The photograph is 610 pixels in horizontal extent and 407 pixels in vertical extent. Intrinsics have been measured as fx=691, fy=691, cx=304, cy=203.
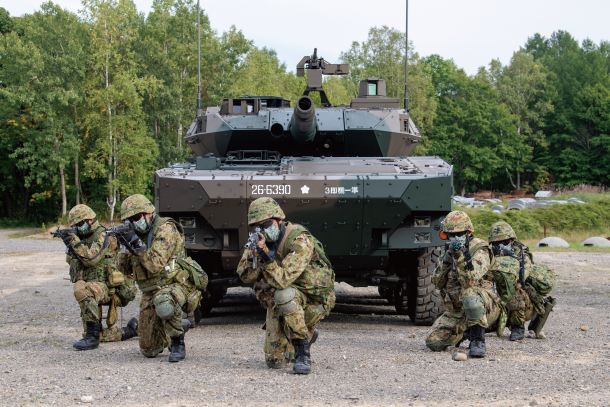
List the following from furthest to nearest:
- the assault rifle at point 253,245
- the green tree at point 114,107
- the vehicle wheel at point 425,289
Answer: the green tree at point 114,107, the vehicle wheel at point 425,289, the assault rifle at point 253,245

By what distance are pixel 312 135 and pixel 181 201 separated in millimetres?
2199

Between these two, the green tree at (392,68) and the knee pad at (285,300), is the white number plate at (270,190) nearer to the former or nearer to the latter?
the knee pad at (285,300)

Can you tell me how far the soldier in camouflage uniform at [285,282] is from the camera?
17.4 ft

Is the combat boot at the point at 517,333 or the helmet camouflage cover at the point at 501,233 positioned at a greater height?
the helmet camouflage cover at the point at 501,233

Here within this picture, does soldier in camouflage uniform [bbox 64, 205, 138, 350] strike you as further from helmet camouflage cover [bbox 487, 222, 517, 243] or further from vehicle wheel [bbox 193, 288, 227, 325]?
helmet camouflage cover [bbox 487, 222, 517, 243]

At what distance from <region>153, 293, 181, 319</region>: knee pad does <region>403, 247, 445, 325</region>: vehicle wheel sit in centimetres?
322

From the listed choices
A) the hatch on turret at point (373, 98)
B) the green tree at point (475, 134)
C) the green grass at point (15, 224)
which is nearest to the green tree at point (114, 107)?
the green grass at point (15, 224)

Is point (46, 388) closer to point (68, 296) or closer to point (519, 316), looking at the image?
point (519, 316)

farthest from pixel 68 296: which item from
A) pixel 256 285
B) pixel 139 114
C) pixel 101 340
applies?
pixel 139 114

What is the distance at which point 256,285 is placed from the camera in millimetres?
5523

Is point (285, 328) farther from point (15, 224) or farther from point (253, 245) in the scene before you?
point (15, 224)

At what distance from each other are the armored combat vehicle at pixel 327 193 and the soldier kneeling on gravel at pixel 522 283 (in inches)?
27.7

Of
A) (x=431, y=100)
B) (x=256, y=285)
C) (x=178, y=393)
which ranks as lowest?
(x=178, y=393)

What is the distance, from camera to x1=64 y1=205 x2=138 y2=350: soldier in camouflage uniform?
6.61m
